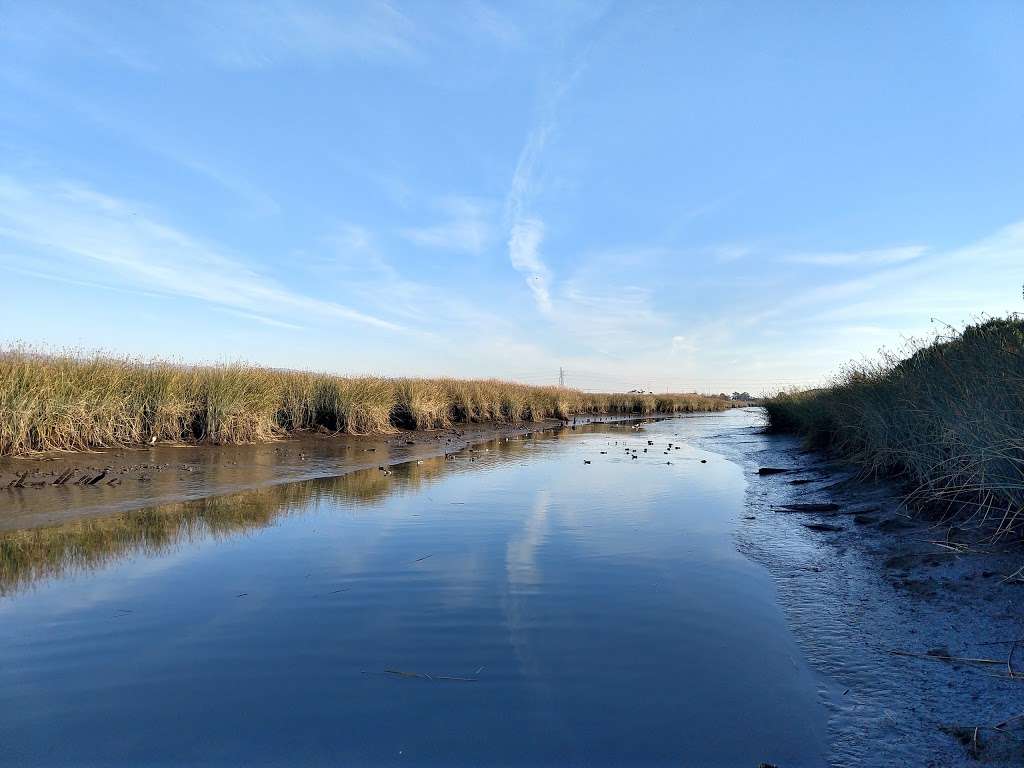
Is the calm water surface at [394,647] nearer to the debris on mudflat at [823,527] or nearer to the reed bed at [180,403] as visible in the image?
the debris on mudflat at [823,527]

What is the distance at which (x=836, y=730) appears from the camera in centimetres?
273

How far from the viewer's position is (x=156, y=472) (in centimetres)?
992

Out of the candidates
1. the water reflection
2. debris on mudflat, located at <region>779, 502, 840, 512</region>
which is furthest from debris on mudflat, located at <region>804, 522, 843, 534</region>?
the water reflection

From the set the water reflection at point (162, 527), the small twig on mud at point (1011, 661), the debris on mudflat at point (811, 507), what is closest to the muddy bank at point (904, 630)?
the small twig on mud at point (1011, 661)

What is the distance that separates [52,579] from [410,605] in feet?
10.5

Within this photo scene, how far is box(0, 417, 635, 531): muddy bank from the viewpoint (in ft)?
24.0

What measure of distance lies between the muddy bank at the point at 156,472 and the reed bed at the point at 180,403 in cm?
49

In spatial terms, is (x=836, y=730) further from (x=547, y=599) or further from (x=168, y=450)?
(x=168, y=450)

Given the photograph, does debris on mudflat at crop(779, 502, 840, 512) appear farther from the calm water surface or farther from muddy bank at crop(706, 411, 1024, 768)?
the calm water surface

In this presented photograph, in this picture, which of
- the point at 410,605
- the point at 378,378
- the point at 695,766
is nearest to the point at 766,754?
the point at 695,766

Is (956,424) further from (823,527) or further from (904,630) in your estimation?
(904,630)

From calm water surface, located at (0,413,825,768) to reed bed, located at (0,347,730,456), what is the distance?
15.7 ft

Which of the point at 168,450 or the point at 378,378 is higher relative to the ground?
the point at 378,378

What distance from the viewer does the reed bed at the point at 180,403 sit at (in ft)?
32.9
